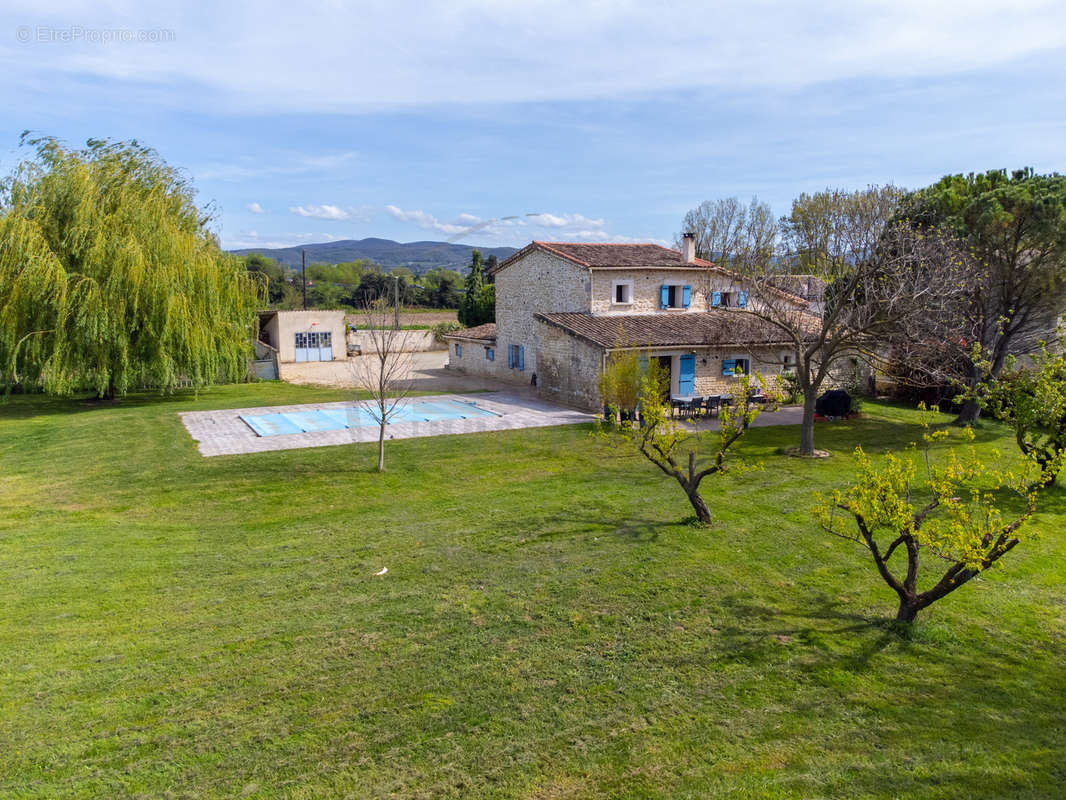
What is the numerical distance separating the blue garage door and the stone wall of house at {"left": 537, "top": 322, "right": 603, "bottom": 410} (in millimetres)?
18602

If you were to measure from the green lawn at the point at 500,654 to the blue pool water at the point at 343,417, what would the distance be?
24.4ft

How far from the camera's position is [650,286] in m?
28.2

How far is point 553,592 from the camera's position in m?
9.33

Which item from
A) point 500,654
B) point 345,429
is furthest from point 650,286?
point 500,654

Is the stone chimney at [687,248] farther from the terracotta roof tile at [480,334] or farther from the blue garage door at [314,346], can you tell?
the blue garage door at [314,346]

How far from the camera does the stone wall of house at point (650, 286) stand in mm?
27141

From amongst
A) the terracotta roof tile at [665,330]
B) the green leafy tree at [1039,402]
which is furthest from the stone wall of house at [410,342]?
the green leafy tree at [1039,402]

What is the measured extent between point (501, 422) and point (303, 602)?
1366 centimetres

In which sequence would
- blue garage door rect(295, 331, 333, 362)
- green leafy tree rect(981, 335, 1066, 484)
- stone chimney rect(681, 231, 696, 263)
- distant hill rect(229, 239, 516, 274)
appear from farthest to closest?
distant hill rect(229, 239, 516, 274) < blue garage door rect(295, 331, 333, 362) < stone chimney rect(681, 231, 696, 263) < green leafy tree rect(981, 335, 1066, 484)

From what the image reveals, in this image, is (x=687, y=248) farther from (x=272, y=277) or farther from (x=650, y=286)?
(x=272, y=277)

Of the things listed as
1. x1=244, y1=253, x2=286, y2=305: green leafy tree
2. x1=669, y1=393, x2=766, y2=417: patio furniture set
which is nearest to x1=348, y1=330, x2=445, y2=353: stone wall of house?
x1=244, y1=253, x2=286, y2=305: green leafy tree

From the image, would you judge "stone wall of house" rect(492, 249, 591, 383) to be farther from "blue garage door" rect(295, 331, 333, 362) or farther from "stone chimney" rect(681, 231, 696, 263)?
"blue garage door" rect(295, 331, 333, 362)

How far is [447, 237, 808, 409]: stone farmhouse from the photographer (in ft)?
81.3

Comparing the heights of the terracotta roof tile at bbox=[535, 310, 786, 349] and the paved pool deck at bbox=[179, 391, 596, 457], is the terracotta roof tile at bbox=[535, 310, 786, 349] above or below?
above
